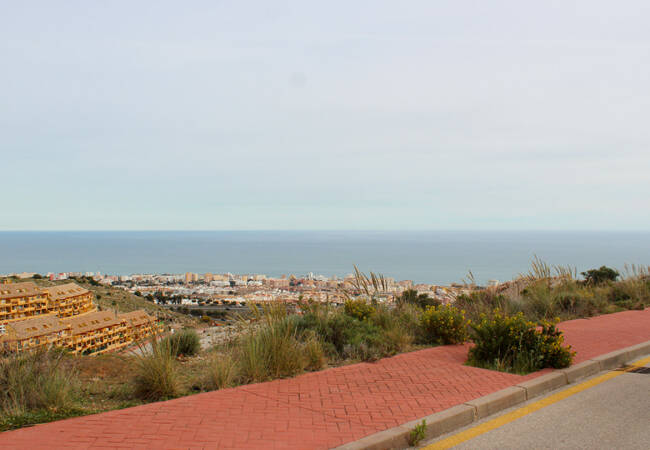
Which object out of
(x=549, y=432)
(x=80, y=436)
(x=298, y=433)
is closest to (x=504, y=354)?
(x=549, y=432)

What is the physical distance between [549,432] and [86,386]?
5.35 metres

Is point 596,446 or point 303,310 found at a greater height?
point 303,310

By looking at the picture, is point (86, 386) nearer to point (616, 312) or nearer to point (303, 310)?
point (303, 310)

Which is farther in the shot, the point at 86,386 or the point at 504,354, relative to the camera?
the point at 504,354

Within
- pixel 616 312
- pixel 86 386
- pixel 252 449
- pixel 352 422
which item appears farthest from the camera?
pixel 616 312

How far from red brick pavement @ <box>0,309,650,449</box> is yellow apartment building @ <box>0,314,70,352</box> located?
163 centimetres

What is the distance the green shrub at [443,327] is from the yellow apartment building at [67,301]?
27.4 feet

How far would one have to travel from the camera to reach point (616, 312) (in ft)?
43.7

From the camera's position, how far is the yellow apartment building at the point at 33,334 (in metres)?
5.80

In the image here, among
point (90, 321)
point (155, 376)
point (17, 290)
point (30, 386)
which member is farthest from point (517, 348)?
point (17, 290)

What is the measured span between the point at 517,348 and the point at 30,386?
20.5 ft

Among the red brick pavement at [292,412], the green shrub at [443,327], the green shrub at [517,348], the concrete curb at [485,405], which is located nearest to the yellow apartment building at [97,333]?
the red brick pavement at [292,412]

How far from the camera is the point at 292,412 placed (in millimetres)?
5027

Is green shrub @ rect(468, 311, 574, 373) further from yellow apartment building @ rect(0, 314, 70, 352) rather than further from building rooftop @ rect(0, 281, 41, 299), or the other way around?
building rooftop @ rect(0, 281, 41, 299)
